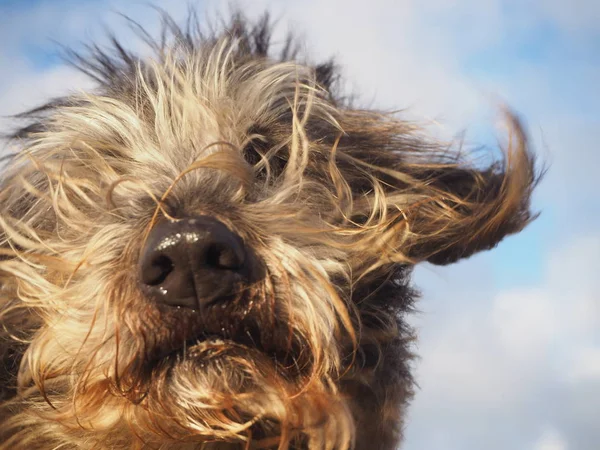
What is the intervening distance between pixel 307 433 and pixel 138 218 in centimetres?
107

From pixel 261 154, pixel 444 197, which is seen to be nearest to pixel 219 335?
pixel 261 154

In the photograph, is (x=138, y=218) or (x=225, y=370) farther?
(x=138, y=218)

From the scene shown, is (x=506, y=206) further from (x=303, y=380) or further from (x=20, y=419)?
(x=20, y=419)

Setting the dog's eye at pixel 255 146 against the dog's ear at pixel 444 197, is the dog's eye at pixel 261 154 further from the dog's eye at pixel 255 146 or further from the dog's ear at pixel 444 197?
the dog's ear at pixel 444 197

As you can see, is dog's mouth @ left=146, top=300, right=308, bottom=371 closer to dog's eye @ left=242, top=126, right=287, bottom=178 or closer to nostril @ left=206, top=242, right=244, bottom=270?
nostril @ left=206, top=242, right=244, bottom=270

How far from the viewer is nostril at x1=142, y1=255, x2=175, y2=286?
9.36ft

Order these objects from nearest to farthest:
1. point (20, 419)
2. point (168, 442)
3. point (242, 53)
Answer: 1. point (168, 442)
2. point (20, 419)
3. point (242, 53)

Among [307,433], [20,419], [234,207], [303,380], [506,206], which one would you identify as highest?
[506,206]

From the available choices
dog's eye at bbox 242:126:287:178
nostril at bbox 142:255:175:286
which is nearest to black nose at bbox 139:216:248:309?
nostril at bbox 142:255:175:286

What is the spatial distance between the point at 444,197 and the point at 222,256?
1.34 meters

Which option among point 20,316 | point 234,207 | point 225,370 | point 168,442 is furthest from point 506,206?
point 20,316

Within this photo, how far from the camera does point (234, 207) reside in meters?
3.20

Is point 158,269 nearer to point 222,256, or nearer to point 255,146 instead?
point 222,256

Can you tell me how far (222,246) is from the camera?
285cm
